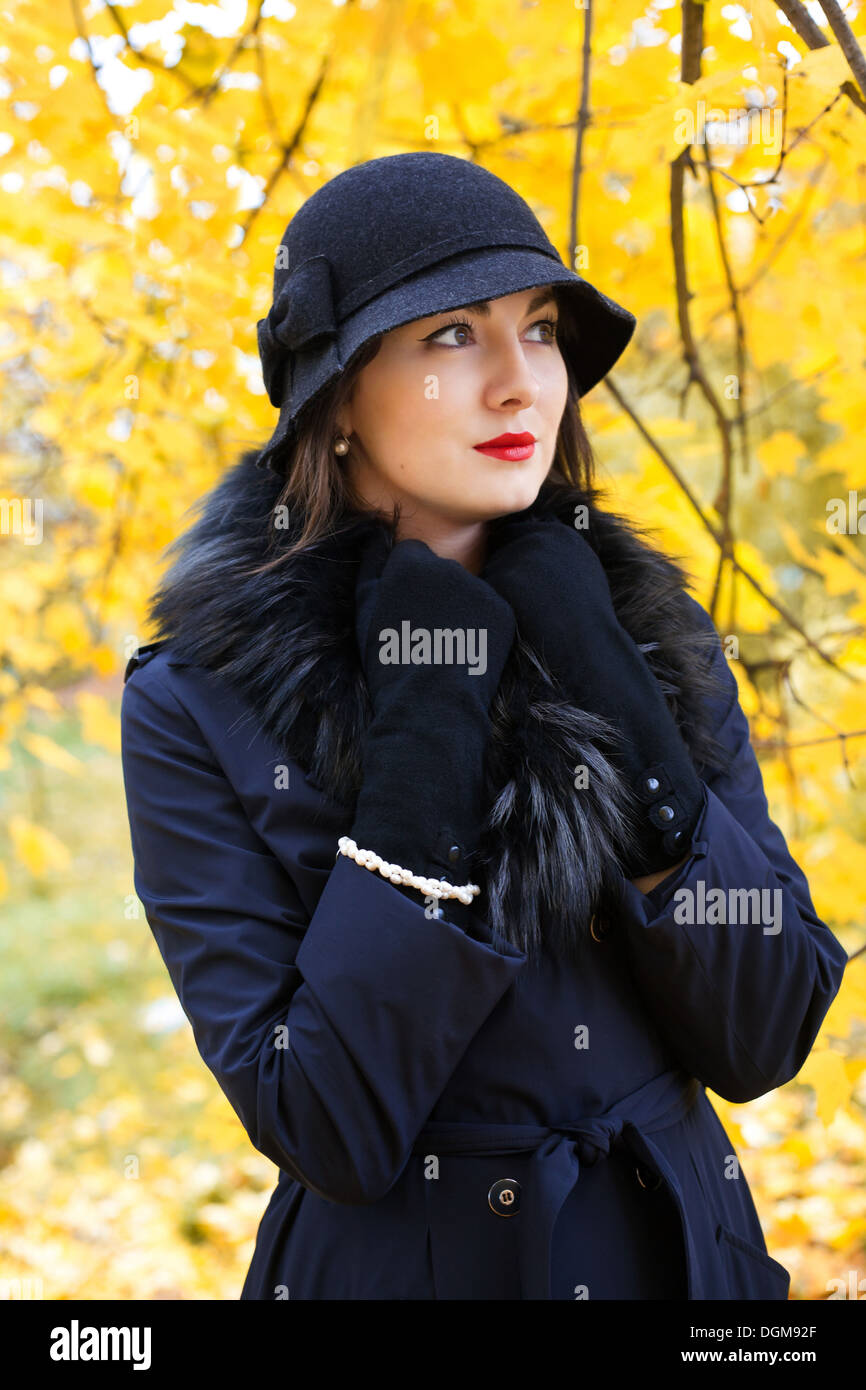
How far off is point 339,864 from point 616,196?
1.72m

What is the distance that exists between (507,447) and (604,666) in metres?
0.27

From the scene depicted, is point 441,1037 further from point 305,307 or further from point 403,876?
point 305,307

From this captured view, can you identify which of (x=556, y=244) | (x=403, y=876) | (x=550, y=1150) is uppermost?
(x=556, y=244)

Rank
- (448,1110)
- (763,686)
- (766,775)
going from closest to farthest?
(448,1110) → (766,775) → (763,686)

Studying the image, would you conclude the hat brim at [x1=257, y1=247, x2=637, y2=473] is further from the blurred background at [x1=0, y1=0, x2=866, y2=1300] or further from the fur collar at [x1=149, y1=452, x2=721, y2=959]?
the blurred background at [x1=0, y1=0, x2=866, y2=1300]

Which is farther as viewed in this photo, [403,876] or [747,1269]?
[747,1269]

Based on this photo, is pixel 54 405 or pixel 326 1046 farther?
pixel 54 405

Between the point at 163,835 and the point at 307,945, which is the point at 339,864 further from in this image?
the point at 163,835

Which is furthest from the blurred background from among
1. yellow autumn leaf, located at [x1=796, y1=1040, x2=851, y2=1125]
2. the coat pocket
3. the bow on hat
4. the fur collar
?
the bow on hat

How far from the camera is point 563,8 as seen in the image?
1.87m

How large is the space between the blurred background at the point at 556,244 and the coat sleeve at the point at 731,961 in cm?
50

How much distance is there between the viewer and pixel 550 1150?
1.09m

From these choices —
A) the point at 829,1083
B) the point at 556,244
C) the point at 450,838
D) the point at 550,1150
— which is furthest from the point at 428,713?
the point at 556,244
